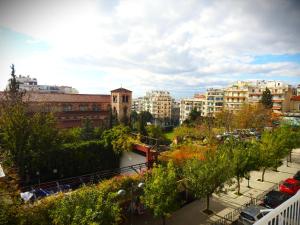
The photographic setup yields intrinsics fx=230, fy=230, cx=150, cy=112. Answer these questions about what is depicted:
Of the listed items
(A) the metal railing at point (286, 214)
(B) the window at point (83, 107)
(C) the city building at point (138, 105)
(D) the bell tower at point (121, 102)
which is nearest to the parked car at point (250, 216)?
(A) the metal railing at point (286, 214)

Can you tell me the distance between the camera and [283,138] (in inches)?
885

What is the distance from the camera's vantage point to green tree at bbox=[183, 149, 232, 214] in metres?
14.3

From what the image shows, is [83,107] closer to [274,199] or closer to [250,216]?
[274,199]

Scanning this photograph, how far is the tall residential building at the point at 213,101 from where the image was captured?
78938 mm

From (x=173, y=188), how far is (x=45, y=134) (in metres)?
13.2

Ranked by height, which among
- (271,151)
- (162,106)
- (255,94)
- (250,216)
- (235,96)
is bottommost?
(250,216)

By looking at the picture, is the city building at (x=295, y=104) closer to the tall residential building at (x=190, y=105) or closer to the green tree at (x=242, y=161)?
the tall residential building at (x=190, y=105)

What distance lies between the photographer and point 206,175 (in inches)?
559

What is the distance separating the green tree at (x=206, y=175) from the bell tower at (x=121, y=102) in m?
40.4

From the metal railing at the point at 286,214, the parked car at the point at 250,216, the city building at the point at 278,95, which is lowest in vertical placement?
the parked car at the point at 250,216

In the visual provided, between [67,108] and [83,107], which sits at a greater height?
[83,107]

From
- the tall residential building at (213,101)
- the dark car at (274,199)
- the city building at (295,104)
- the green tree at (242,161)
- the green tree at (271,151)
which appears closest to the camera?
the dark car at (274,199)

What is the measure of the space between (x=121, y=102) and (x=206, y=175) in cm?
4347

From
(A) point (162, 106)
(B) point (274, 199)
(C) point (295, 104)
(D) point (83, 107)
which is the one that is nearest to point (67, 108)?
(D) point (83, 107)
